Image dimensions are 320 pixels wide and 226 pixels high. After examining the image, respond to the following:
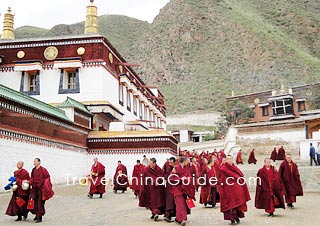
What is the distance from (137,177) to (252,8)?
96.4 m

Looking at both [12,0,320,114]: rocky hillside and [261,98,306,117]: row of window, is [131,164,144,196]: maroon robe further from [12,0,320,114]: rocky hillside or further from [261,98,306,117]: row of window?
[12,0,320,114]: rocky hillside

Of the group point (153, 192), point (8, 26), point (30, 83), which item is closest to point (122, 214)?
point (153, 192)

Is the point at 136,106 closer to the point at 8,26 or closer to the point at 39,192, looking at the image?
the point at 8,26

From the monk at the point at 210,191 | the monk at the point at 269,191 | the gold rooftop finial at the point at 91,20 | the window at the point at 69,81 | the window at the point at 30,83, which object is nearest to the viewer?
the monk at the point at 269,191

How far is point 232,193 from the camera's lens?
8641 mm

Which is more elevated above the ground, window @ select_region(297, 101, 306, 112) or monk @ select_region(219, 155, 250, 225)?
window @ select_region(297, 101, 306, 112)

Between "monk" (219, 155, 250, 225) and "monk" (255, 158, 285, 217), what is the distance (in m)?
1.01

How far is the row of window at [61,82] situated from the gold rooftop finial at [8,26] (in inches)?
214

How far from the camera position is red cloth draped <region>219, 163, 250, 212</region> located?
8.56 metres

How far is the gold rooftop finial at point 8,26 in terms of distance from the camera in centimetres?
2936

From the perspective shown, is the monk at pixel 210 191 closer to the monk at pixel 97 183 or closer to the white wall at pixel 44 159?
the monk at pixel 97 183

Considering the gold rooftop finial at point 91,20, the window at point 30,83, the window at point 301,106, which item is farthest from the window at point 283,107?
the window at point 30,83

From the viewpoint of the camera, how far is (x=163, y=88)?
8219cm

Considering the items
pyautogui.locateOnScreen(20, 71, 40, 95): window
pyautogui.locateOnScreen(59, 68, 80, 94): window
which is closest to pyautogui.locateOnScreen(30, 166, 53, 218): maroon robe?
pyautogui.locateOnScreen(59, 68, 80, 94): window
